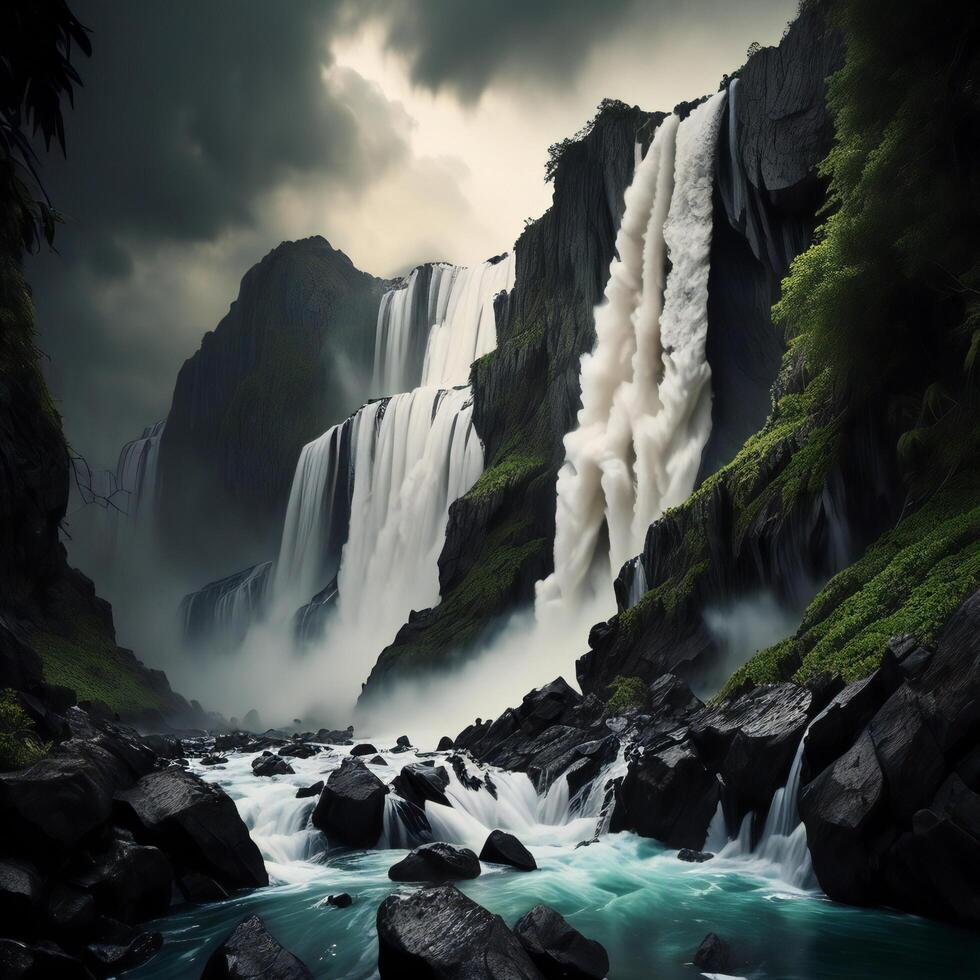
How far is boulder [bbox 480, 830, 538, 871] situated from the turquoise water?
0.83 feet

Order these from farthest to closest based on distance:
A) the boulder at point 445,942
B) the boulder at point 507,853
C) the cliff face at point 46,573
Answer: the cliff face at point 46,573 → the boulder at point 507,853 → the boulder at point 445,942

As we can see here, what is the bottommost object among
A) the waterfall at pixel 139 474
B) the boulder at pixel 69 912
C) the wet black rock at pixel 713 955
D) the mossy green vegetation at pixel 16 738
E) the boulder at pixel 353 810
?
the wet black rock at pixel 713 955

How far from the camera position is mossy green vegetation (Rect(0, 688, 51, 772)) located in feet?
33.1

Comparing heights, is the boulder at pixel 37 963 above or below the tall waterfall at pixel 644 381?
below

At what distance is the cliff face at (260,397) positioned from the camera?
291 ft

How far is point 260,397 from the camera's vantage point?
3642 inches

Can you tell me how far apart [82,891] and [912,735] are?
982 centimetres

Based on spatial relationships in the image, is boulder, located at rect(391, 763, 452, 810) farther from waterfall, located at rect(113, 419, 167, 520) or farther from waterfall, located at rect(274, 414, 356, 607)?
waterfall, located at rect(113, 419, 167, 520)

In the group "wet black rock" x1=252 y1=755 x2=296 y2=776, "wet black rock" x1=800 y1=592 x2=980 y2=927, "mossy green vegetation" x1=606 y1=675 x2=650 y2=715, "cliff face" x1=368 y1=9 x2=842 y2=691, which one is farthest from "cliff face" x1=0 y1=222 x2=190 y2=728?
"wet black rock" x1=800 y1=592 x2=980 y2=927

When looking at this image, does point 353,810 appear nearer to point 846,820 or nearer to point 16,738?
point 16,738

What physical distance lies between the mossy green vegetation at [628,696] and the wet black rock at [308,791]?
26.1 feet

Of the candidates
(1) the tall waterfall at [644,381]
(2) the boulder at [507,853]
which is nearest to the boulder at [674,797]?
(2) the boulder at [507,853]

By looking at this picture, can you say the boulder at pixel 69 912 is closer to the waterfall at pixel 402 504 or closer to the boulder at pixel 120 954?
the boulder at pixel 120 954

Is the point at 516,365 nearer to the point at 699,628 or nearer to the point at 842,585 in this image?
the point at 699,628
